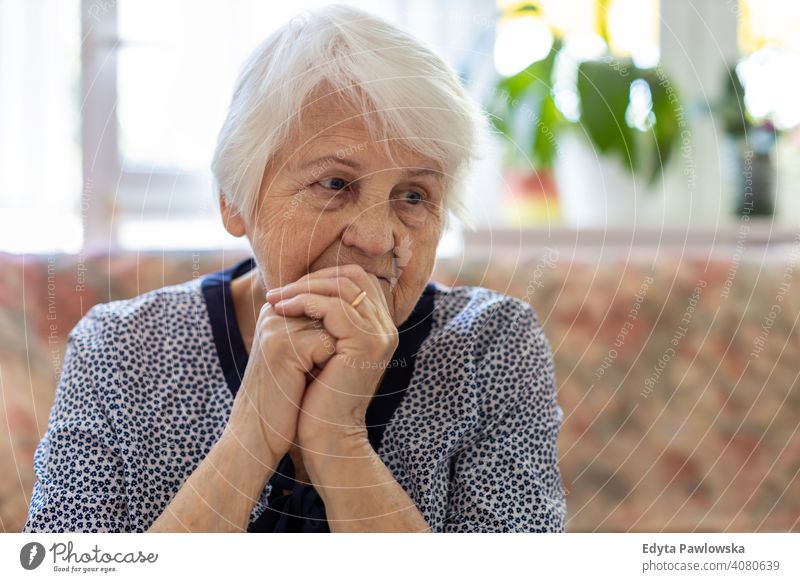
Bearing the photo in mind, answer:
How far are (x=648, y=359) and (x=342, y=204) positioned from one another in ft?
1.96

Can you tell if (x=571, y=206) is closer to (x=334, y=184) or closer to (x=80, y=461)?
(x=334, y=184)

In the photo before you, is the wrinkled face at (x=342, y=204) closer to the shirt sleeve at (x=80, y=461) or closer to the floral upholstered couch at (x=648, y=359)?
the shirt sleeve at (x=80, y=461)

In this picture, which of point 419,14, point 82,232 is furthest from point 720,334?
point 82,232

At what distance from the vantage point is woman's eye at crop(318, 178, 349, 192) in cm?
62

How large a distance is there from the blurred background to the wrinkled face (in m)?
0.13

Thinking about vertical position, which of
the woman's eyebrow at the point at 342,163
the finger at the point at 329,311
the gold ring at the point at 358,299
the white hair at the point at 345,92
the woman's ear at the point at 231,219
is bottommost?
the finger at the point at 329,311

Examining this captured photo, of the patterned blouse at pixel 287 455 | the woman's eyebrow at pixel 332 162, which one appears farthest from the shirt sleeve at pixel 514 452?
the woman's eyebrow at pixel 332 162

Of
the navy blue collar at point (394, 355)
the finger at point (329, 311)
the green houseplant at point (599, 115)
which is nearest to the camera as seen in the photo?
the finger at point (329, 311)

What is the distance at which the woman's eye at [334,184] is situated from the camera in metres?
0.62

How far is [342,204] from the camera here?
621 millimetres

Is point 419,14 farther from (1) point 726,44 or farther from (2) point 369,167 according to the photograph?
(1) point 726,44

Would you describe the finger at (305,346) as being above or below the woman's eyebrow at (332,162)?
below

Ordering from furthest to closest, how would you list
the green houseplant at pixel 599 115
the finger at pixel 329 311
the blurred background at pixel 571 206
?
the green houseplant at pixel 599 115 → the blurred background at pixel 571 206 → the finger at pixel 329 311

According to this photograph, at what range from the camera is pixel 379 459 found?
668mm
